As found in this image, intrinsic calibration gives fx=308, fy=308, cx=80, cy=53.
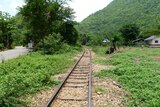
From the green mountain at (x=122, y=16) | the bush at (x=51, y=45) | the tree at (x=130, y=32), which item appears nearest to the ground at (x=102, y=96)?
the bush at (x=51, y=45)

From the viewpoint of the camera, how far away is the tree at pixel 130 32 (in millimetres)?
77500

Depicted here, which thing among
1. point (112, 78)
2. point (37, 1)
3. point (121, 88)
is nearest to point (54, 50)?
point (37, 1)

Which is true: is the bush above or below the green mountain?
below

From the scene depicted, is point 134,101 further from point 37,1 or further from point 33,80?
point 37,1

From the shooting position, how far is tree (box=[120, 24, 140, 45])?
7750 cm

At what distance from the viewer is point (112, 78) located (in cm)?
1423

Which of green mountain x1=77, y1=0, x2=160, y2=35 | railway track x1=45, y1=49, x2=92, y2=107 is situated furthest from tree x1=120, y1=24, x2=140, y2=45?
railway track x1=45, y1=49, x2=92, y2=107

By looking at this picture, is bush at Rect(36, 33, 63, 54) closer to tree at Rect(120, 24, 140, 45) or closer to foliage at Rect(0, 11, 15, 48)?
foliage at Rect(0, 11, 15, 48)

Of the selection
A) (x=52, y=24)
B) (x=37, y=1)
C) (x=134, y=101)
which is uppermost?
(x=37, y=1)

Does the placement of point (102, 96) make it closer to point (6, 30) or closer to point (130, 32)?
point (6, 30)

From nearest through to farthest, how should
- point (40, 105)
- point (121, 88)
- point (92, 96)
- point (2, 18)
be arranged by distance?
point (40, 105)
point (92, 96)
point (121, 88)
point (2, 18)

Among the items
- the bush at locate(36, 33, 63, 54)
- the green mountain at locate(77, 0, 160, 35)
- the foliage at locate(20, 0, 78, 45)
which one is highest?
the green mountain at locate(77, 0, 160, 35)

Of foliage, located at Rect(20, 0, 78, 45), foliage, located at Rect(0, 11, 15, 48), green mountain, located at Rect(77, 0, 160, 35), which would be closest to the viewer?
foliage, located at Rect(20, 0, 78, 45)

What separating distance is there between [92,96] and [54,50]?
73.0ft
